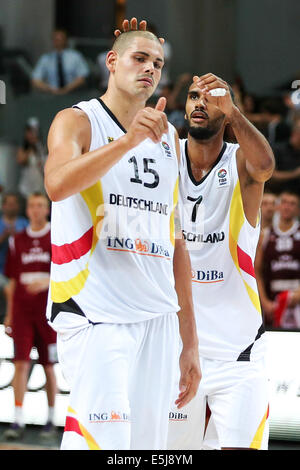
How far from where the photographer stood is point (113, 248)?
12.9ft

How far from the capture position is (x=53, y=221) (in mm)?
4074

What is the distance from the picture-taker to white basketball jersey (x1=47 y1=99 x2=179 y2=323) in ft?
12.8

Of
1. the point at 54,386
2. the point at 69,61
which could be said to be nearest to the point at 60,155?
the point at 54,386

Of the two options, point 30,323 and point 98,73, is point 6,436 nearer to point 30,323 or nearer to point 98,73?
point 30,323

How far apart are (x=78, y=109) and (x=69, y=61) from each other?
10.1 meters

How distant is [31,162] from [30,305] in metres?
4.27

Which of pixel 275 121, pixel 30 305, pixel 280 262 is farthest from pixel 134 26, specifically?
pixel 275 121

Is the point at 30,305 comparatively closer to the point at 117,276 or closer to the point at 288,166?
the point at 288,166

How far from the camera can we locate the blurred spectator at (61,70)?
13.8 meters

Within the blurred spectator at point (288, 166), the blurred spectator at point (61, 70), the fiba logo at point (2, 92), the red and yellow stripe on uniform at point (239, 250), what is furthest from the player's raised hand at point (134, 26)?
the blurred spectator at point (61, 70)

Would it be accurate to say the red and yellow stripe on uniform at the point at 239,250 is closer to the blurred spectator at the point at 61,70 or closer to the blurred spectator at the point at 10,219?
the blurred spectator at the point at 10,219

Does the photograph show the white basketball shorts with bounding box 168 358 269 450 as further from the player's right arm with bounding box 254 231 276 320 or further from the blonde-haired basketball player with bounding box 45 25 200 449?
the player's right arm with bounding box 254 231 276 320

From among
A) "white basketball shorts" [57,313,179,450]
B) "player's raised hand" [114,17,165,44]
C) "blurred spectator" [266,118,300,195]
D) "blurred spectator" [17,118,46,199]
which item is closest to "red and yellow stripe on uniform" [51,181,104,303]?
"white basketball shorts" [57,313,179,450]

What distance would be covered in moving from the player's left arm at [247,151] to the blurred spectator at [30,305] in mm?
3998
